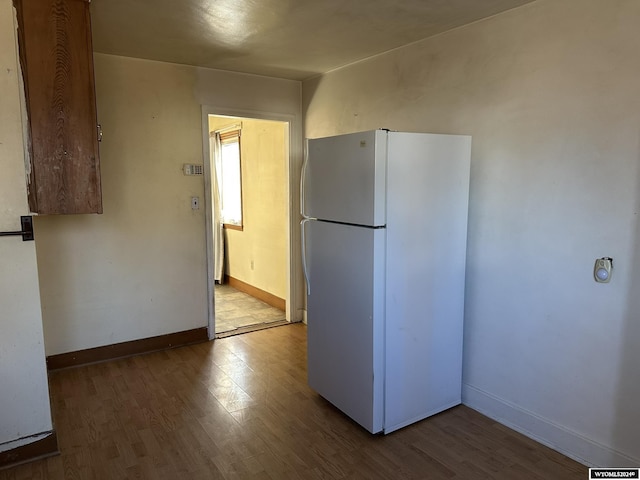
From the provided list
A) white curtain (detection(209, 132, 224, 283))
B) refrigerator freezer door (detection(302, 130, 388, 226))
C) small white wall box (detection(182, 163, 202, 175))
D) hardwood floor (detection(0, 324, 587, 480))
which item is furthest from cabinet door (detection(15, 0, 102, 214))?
white curtain (detection(209, 132, 224, 283))

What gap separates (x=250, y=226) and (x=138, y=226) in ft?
6.54

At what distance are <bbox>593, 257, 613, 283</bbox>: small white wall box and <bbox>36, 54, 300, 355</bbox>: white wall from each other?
3012 mm

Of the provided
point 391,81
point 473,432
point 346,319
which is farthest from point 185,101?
point 473,432

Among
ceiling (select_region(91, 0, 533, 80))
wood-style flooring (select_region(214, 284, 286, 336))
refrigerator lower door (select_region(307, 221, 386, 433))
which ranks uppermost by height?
ceiling (select_region(91, 0, 533, 80))

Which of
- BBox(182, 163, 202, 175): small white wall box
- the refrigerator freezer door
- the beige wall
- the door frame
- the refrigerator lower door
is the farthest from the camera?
the beige wall

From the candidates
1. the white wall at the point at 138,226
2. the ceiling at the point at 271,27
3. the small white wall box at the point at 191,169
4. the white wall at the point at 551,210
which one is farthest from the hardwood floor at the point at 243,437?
the ceiling at the point at 271,27

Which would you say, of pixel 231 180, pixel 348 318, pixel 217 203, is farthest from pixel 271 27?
pixel 217 203

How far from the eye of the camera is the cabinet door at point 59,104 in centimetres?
208

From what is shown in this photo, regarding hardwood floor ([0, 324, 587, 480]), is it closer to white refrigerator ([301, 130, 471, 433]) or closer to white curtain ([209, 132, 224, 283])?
white refrigerator ([301, 130, 471, 433])

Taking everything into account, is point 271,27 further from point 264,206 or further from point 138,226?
point 264,206

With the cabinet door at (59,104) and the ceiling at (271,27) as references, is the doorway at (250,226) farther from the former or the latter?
the cabinet door at (59,104)

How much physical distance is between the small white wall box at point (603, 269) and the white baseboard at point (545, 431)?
2.77ft

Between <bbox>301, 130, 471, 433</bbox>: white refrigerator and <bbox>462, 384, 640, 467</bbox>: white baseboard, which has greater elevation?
<bbox>301, 130, 471, 433</bbox>: white refrigerator

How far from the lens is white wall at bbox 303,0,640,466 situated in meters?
2.05
